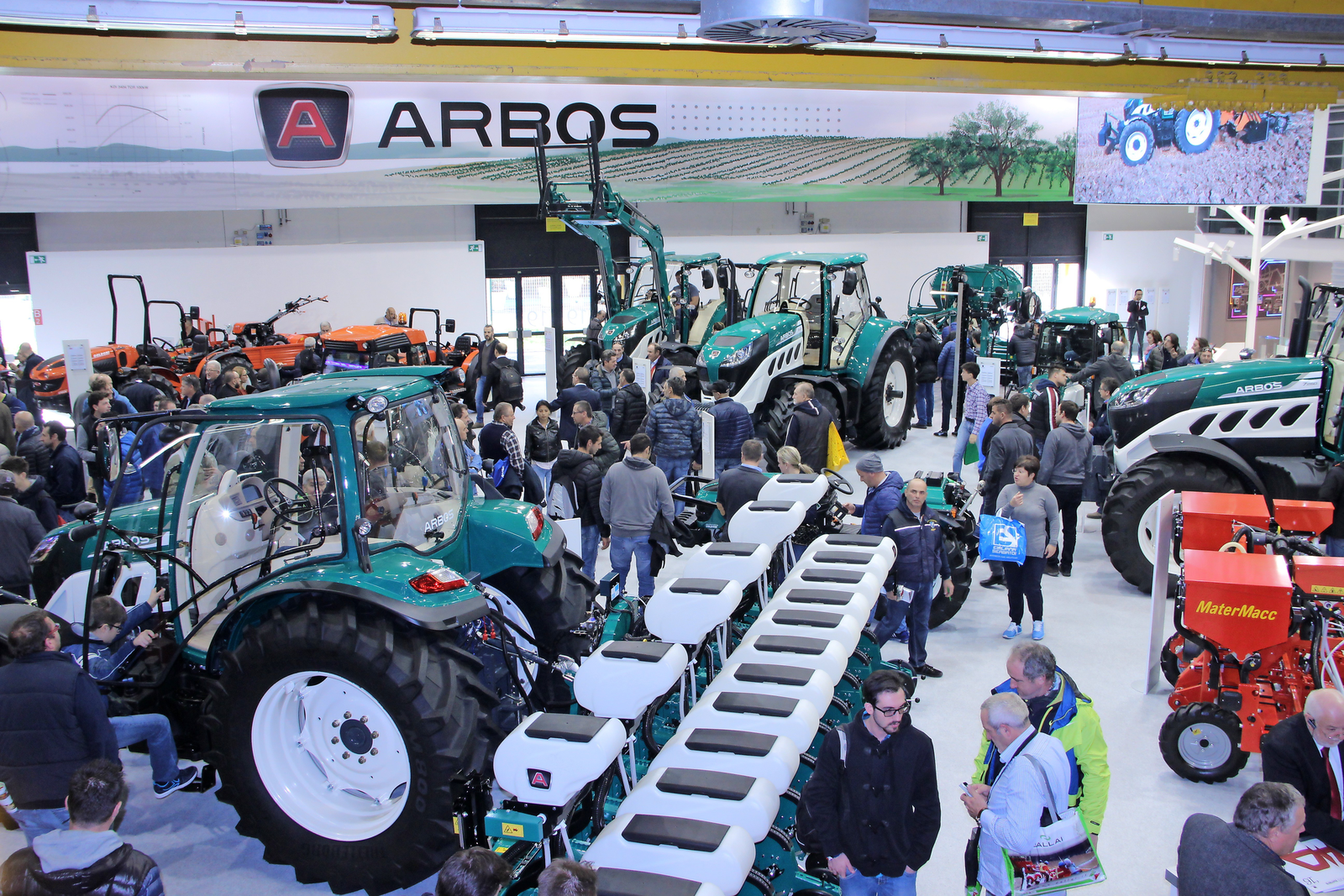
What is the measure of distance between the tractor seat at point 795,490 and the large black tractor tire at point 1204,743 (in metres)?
1.86

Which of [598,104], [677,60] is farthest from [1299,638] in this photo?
[598,104]

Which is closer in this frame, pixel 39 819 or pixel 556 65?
pixel 39 819

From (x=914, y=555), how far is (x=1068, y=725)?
2.10 m

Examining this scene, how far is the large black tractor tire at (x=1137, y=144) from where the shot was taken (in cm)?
1227

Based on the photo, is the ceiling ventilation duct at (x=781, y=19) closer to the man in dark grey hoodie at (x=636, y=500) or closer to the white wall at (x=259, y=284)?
the man in dark grey hoodie at (x=636, y=500)

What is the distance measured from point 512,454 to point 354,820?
11.5 ft

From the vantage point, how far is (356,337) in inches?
461

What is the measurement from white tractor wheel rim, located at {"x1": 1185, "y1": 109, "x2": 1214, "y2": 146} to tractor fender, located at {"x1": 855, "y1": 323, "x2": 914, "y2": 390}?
13.9 feet

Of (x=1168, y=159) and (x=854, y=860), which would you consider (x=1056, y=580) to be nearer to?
(x=854, y=860)

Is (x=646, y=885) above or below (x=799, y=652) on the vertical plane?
below

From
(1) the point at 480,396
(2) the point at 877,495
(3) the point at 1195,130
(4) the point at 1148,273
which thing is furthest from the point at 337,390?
(4) the point at 1148,273

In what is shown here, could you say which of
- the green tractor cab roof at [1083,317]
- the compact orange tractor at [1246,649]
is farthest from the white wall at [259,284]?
the compact orange tractor at [1246,649]

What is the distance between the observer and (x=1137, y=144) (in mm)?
12406

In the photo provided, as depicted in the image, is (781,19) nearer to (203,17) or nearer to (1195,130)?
(203,17)
